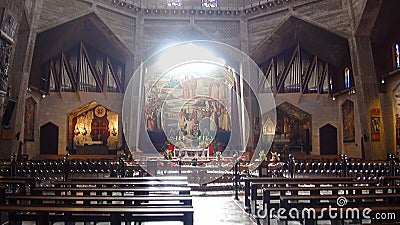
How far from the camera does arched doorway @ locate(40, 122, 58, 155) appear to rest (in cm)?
2544

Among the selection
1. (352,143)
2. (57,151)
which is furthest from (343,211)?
(57,151)

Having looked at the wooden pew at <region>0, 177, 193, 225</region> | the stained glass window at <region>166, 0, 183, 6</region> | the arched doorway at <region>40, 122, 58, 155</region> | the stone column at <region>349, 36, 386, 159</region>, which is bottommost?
the wooden pew at <region>0, 177, 193, 225</region>

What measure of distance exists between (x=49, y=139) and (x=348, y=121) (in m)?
18.1

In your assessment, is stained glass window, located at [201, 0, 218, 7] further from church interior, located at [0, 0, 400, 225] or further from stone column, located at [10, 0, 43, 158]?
stone column, located at [10, 0, 43, 158]

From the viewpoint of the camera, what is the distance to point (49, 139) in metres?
25.5

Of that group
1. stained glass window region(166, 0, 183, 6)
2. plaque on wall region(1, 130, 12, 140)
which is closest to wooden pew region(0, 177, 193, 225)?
plaque on wall region(1, 130, 12, 140)

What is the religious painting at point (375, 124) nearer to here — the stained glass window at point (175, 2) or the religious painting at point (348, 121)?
the religious painting at point (348, 121)

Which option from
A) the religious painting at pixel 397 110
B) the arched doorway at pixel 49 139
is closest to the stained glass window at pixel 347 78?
the religious painting at pixel 397 110

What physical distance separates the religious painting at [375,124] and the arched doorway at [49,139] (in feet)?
58.6

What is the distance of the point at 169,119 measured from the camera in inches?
1188

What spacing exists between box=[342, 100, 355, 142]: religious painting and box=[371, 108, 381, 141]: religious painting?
439 centimetres

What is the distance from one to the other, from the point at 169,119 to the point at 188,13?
25.2 ft

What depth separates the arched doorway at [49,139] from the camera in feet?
83.5

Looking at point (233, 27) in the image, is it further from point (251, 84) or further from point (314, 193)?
point (314, 193)
